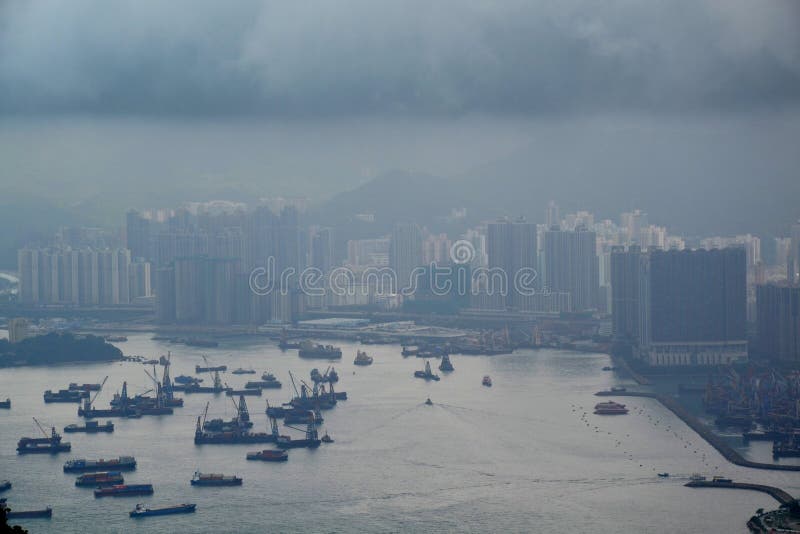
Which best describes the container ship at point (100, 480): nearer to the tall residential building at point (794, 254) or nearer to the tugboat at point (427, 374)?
the tugboat at point (427, 374)

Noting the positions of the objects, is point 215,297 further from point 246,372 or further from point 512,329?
point 246,372

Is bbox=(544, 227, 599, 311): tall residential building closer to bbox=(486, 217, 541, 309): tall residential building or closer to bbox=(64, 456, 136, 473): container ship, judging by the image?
bbox=(486, 217, 541, 309): tall residential building

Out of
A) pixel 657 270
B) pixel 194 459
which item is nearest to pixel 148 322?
pixel 657 270

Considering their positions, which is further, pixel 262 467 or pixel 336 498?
pixel 262 467

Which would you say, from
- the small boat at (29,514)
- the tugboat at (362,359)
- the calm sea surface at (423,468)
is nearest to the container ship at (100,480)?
the calm sea surface at (423,468)

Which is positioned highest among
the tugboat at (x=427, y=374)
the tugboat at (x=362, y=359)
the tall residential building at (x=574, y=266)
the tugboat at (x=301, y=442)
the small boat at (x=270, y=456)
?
the tall residential building at (x=574, y=266)

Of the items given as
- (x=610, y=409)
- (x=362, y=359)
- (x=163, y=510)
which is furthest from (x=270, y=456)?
(x=362, y=359)
